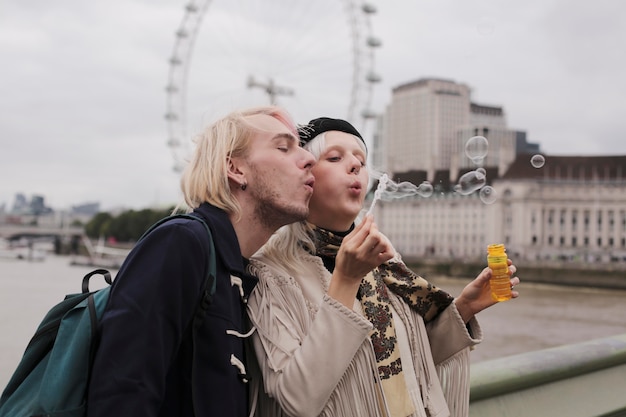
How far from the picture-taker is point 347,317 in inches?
46.1

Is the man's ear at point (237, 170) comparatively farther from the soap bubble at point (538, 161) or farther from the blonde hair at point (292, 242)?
the soap bubble at point (538, 161)

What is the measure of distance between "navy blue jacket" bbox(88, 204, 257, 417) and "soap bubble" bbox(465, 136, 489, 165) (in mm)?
1356

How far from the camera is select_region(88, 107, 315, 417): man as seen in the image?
3.28 feet

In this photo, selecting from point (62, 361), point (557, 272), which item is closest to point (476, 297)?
point (62, 361)

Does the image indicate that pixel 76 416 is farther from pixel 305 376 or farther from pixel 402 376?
pixel 402 376

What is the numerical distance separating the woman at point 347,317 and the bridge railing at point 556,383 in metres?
0.31

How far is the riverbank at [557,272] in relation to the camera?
30.9 metres

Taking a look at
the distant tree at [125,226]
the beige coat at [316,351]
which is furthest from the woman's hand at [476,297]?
the distant tree at [125,226]

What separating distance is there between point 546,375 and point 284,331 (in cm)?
112

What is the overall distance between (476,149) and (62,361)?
5.62ft

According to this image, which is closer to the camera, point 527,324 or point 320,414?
point 320,414

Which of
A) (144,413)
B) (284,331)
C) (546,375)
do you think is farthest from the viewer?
(546,375)

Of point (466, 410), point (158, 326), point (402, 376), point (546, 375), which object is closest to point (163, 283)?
point (158, 326)

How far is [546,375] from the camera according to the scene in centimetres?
198
